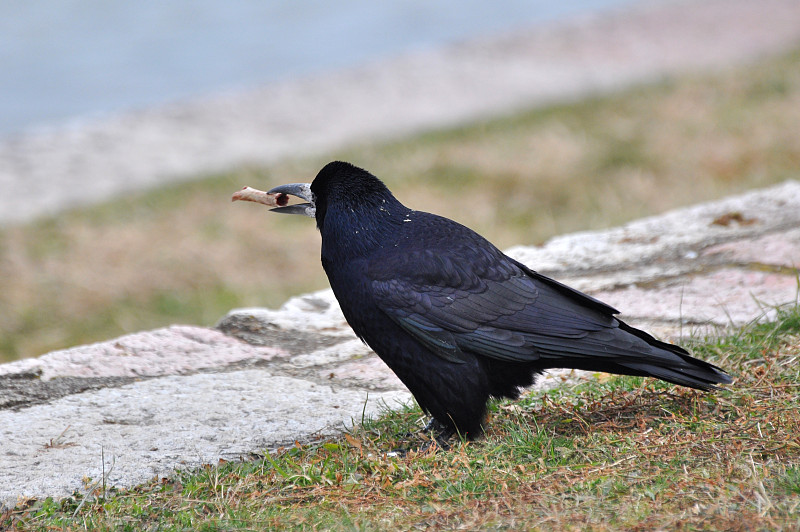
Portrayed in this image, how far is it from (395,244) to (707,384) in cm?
104

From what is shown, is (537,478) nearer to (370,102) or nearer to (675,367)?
(675,367)

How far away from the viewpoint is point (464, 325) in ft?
9.62

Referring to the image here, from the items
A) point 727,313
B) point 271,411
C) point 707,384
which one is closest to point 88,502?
point 271,411

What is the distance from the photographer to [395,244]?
3.06 metres

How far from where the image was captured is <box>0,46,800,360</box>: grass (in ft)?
19.7

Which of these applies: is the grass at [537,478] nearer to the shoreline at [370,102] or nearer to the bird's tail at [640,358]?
the bird's tail at [640,358]

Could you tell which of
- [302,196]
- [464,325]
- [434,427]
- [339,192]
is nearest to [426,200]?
[302,196]

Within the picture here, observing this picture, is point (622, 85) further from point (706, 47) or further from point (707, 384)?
point (707, 384)

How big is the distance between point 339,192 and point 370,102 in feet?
34.4

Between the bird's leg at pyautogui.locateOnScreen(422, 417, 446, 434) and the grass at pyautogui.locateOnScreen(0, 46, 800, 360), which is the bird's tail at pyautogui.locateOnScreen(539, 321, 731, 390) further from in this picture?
the grass at pyautogui.locateOnScreen(0, 46, 800, 360)

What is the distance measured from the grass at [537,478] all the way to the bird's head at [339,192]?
706 millimetres

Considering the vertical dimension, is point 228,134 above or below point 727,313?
above

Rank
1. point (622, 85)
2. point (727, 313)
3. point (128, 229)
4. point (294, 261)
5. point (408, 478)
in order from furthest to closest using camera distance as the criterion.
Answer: point (622, 85)
point (128, 229)
point (294, 261)
point (727, 313)
point (408, 478)

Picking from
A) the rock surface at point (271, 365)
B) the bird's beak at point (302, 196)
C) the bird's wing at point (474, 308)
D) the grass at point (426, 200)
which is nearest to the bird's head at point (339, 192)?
the bird's beak at point (302, 196)
